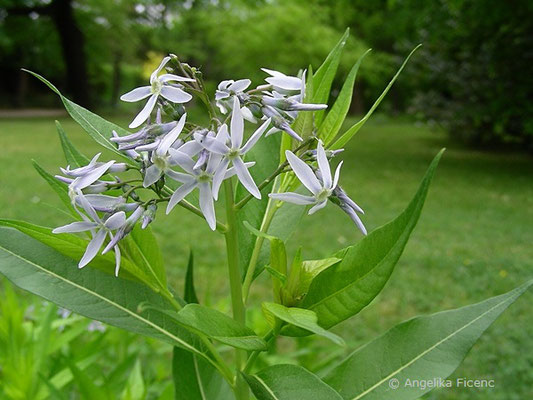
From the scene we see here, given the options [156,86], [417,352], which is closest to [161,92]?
[156,86]

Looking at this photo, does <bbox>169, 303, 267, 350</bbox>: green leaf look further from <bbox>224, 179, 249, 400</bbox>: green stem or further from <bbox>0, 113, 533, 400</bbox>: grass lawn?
<bbox>0, 113, 533, 400</bbox>: grass lawn

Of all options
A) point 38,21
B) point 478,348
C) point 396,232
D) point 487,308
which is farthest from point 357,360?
point 38,21

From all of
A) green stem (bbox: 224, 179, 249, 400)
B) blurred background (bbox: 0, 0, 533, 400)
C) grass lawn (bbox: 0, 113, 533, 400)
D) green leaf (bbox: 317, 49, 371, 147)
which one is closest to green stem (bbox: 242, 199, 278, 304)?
green stem (bbox: 224, 179, 249, 400)

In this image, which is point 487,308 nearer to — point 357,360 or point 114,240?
point 357,360

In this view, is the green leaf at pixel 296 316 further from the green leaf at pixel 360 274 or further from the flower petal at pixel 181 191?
the flower petal at pixel 181 191

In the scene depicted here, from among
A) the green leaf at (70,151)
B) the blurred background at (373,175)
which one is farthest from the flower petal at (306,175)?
the blurred background at (373,175)

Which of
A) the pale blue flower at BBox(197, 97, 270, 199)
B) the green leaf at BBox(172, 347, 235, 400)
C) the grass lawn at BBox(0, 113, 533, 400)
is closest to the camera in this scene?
the pale blue flower at BBox(197, 97, 270, 199)

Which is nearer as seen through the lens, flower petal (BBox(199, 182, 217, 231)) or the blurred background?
flower petal (BBox(199, 182, 217, 231))
